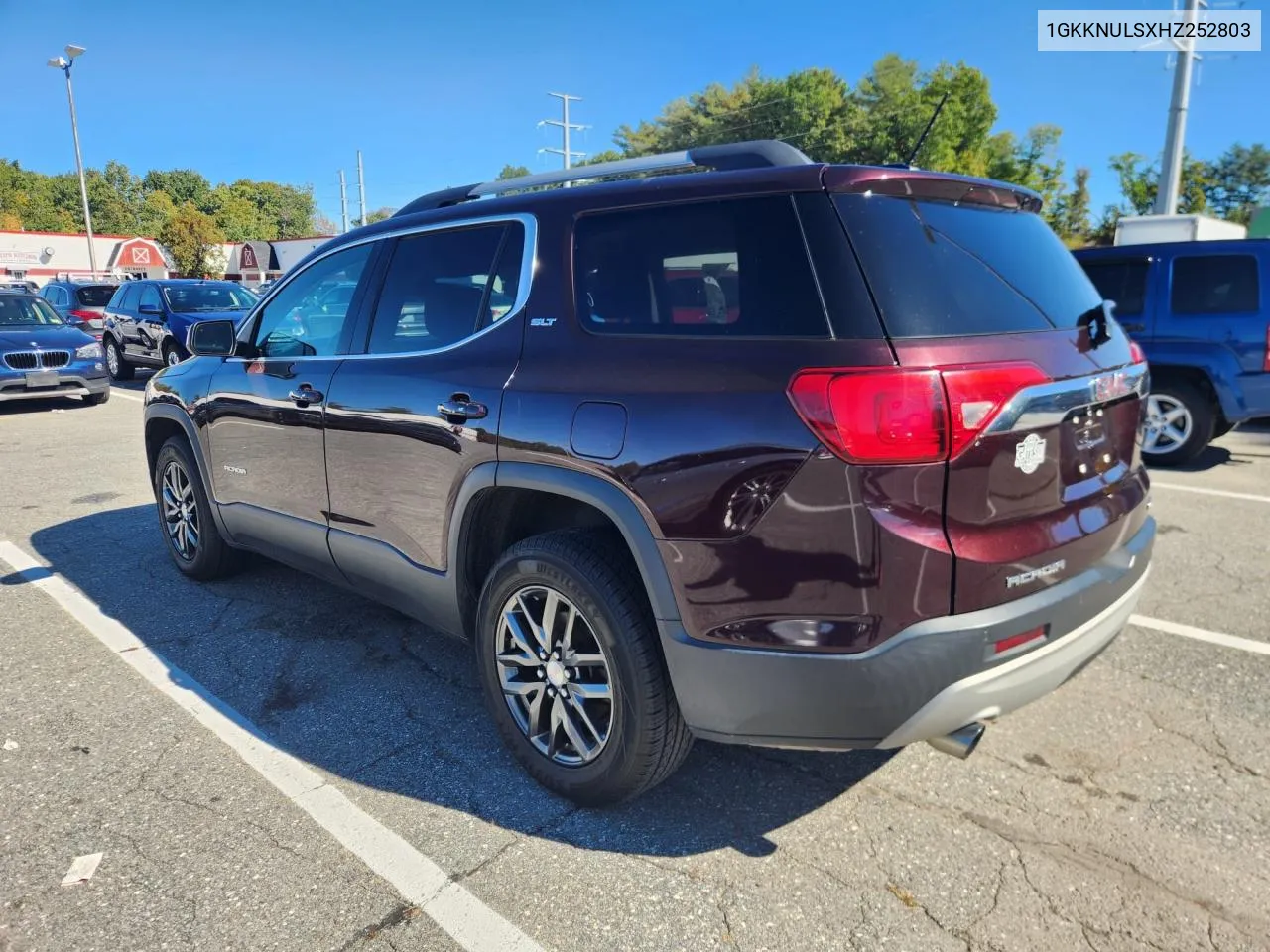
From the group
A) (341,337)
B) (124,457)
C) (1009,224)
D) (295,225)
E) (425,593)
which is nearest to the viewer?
(1009,224)

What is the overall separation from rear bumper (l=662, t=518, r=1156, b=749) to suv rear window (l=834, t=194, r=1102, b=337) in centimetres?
72

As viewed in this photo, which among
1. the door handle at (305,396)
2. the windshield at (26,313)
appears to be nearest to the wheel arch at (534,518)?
the door handle at (305,396)

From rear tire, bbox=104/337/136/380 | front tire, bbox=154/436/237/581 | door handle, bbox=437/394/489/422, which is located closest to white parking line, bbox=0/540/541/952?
front tire, bbox=154/436/237/581

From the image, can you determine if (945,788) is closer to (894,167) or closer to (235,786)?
(894,167)

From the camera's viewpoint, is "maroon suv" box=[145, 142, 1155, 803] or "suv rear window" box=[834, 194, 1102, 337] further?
"suv rear window" box=[834, 194, 1102, 337]

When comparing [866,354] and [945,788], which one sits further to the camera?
[945,788]

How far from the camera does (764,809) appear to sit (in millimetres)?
2674

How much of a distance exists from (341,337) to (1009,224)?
2529 mm

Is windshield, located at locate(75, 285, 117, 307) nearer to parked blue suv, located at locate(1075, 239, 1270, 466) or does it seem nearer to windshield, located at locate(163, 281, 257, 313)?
windshield, located at locate(163, 281, 257, 313)

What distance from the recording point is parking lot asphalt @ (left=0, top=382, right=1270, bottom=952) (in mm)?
2195

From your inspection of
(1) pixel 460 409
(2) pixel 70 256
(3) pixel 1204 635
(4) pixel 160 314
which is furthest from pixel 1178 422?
(2) pixel 70 256

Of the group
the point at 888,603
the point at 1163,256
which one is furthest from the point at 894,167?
the point at 1163,256

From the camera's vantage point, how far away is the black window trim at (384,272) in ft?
9.20

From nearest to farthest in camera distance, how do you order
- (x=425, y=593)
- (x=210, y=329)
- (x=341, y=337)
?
(x=425, y=593), (x=341, y=337), (x=210, y=329)
